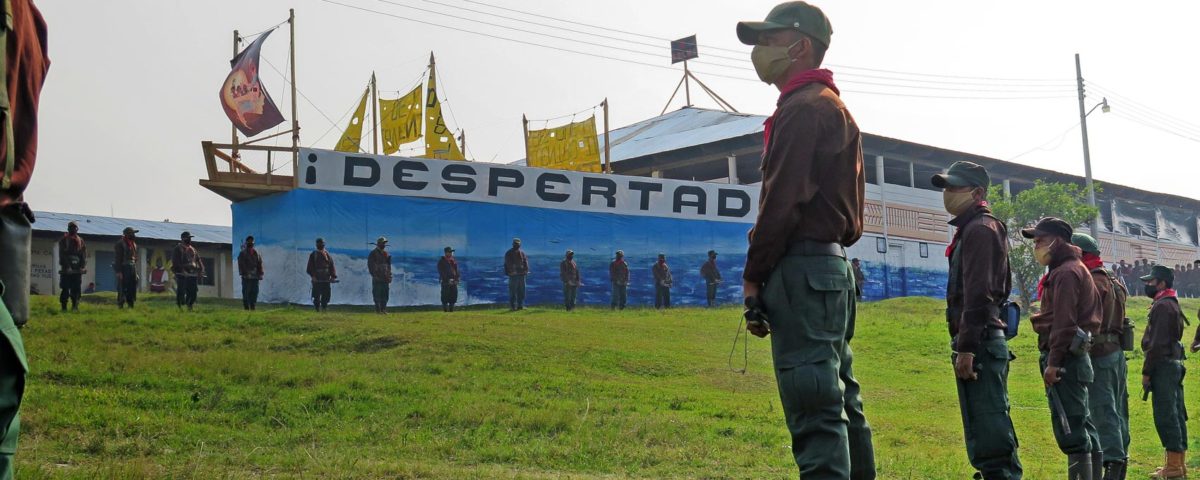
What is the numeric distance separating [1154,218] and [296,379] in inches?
1795

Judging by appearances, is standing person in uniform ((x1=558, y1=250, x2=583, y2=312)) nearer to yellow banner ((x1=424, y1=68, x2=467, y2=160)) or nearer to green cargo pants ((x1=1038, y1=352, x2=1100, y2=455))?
yellow banner ((x1=424, y1=68, x2=467, y2=160))

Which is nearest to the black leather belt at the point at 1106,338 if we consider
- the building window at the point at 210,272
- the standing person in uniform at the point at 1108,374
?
the standing person in uniform at the point at 1108,374

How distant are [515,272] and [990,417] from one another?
58.2 feet

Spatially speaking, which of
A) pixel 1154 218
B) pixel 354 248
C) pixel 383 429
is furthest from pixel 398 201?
pixel 1154 218

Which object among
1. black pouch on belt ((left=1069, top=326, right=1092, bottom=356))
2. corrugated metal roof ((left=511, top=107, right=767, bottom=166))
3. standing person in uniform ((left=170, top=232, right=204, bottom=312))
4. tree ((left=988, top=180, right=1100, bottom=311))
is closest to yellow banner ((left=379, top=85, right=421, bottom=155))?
standing person in uniform ((left=170, top=232, right=204, bottom=312))

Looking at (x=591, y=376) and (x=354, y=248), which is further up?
(x=354, y=248)

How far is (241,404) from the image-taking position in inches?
416

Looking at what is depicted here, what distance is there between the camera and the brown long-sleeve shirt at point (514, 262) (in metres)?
22.5

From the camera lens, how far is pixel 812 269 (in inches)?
151

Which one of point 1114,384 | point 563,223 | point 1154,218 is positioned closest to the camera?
point 1114,384

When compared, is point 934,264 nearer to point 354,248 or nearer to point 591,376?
point 354,248

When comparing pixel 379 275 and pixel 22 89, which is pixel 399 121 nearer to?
pixel 379 275

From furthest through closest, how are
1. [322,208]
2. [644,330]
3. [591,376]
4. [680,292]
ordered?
[680,292] < [322,208] < [644,330] < [591,376]

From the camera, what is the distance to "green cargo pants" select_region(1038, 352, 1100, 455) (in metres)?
6.32
